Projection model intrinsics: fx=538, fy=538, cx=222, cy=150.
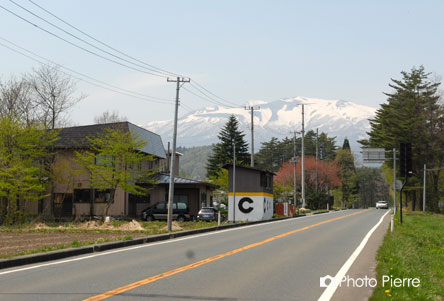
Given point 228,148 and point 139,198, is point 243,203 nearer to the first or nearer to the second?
point 139,198

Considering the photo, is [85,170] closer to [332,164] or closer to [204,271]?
[204,271]

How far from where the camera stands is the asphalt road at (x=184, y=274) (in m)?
8.84

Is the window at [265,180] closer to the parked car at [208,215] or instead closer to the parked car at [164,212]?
the parked car at [208,215]

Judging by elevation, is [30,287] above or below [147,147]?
below

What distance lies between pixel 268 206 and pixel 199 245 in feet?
89.9

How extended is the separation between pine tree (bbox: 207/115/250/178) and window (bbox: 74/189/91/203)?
3931 centimetres

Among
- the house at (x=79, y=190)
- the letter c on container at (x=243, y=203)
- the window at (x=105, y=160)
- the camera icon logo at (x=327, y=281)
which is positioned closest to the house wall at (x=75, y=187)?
the house at (x=79, y=190)

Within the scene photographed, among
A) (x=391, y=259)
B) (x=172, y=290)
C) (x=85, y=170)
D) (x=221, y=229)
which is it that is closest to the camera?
(x=172, y=290)

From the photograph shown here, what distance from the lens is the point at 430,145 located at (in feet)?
228

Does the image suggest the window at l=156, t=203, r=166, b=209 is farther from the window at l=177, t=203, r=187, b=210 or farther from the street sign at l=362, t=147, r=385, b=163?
the street sign at l=362, t=147, r=385, b=163

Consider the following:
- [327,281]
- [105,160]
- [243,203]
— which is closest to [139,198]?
[105,160]

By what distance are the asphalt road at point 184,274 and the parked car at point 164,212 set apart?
25797 mm

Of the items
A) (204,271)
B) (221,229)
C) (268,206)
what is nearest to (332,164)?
(268,206)

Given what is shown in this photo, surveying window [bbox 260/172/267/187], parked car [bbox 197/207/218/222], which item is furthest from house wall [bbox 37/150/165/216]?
window [bbox 260/172/267/187]
